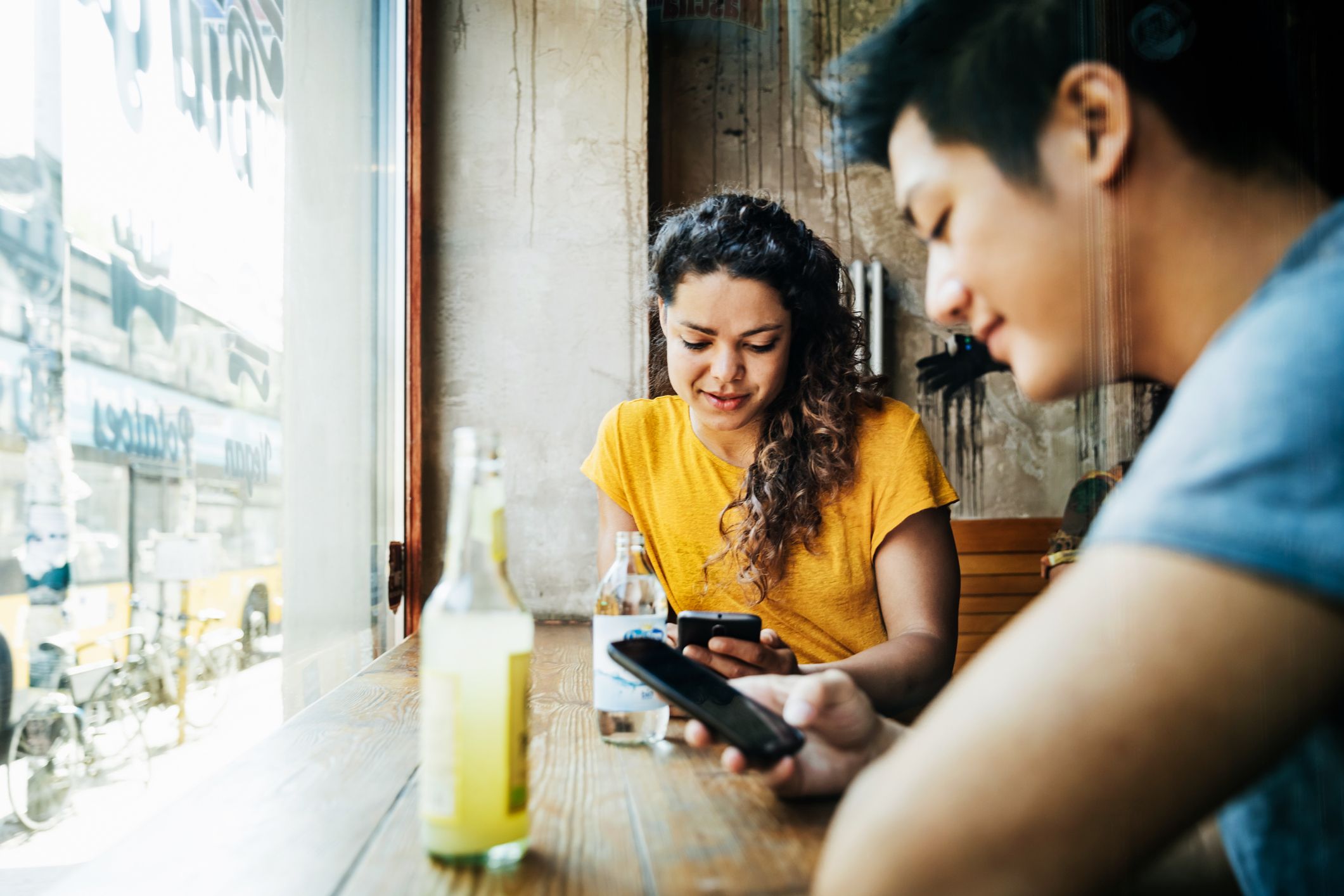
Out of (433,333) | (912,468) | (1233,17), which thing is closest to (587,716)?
(912,468)

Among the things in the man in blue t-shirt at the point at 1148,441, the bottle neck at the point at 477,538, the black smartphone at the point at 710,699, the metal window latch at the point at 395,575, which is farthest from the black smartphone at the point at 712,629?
the metal window latch at the point at 395,575

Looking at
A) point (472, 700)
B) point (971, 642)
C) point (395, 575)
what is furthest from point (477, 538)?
point (971, 642)

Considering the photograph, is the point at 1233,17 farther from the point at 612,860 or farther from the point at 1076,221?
the point at 612,860

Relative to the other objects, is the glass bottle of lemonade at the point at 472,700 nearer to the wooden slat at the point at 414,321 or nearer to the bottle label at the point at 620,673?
the bottle label at the point at 620,673

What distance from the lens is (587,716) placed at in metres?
1.01

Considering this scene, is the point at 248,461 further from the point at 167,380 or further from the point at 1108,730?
the point at 1108,730

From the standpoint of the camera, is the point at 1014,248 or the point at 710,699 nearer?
the point at 1014,248

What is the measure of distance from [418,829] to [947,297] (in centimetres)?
54

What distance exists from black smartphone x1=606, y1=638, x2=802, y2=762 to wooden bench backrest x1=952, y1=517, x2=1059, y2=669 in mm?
2155

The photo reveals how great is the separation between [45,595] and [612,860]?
0.57 meters

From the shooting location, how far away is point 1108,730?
1.08 ft

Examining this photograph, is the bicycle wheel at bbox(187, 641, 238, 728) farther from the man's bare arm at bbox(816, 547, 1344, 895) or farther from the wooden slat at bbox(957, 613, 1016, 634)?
the wooden slat at bbox(957, 613, 1016, 634)

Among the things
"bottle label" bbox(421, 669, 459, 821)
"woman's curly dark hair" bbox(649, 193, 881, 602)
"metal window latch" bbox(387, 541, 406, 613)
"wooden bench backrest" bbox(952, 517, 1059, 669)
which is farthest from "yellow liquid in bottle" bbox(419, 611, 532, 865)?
"wooden bench backrest" bbox(952, 517, 1059, 669)

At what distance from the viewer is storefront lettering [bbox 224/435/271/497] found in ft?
3.83
